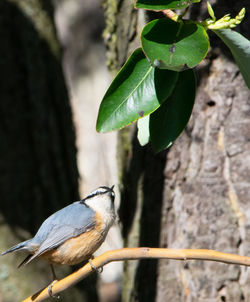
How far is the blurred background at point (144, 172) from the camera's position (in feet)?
6.05

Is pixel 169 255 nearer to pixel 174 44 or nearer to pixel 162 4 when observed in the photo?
pixel 174 44

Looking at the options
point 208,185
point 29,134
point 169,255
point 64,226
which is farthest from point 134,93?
point 29,134

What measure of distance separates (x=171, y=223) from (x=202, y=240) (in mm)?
162

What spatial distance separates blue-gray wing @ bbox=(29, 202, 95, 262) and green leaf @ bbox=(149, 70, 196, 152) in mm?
664

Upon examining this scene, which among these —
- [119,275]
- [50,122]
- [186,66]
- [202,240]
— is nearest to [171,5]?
[186,66]

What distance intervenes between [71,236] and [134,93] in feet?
2.73

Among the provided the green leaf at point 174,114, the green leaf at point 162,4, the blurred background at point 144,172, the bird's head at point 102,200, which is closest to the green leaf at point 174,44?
the green leaf at point 162,4

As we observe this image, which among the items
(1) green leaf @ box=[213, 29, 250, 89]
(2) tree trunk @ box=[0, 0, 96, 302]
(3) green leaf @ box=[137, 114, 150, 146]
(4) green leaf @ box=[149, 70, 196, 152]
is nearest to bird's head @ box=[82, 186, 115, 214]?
(3) green leaf @ box=[137, 114, 150, 146]

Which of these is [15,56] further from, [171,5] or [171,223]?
[171,5]

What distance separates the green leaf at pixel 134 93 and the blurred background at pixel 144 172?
1.96ft

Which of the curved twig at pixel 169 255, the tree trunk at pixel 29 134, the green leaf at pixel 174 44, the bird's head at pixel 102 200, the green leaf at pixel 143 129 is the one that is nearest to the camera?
the green leaf at pixel 174 44

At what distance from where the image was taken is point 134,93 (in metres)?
1.33

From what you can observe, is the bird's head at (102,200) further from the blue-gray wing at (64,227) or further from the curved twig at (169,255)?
the curved twig at (169,255)

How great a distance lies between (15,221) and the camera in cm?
312
